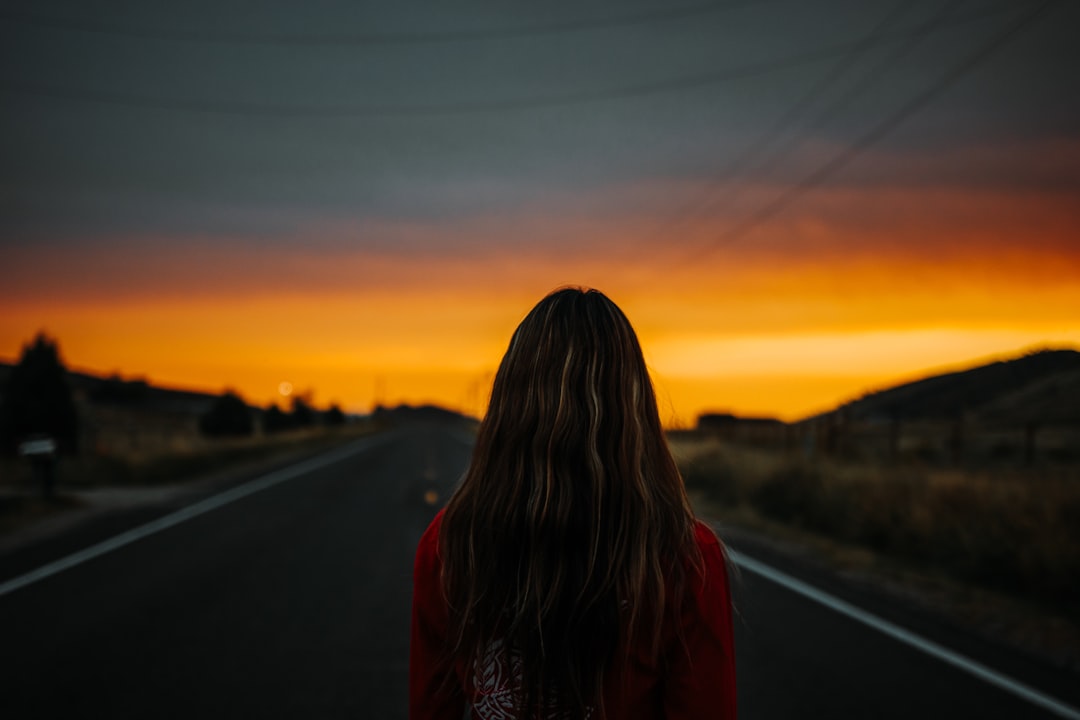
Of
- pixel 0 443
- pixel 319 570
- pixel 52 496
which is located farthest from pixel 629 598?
pixel 0 443

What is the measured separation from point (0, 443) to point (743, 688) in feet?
126

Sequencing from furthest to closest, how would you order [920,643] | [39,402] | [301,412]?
[301,412], [39,402], [920,643]

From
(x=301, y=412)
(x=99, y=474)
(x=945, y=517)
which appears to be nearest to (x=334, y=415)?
(x=301, y=412)

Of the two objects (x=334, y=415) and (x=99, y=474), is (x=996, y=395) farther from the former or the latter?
(x=334, y=415)

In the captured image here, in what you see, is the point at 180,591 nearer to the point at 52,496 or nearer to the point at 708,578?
the point at 708,578

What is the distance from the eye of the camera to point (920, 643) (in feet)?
21.2

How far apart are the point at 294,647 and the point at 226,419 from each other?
60936mm

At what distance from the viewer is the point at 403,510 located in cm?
1539

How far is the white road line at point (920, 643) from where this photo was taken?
5.06 meters

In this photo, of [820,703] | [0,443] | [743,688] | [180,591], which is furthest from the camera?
[0,443]

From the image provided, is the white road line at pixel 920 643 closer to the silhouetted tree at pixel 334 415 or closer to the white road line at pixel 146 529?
the white road line at pixel 146 529

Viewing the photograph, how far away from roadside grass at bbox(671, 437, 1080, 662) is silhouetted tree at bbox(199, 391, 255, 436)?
53.6m

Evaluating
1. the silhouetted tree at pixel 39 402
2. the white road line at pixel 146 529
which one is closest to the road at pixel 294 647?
the white road line at pixel 146 529

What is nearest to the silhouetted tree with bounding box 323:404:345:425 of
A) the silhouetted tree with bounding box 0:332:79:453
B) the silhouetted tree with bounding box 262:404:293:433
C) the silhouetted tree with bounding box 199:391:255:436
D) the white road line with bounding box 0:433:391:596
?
the silhouetted tree with bounding box 262:404:293:433
